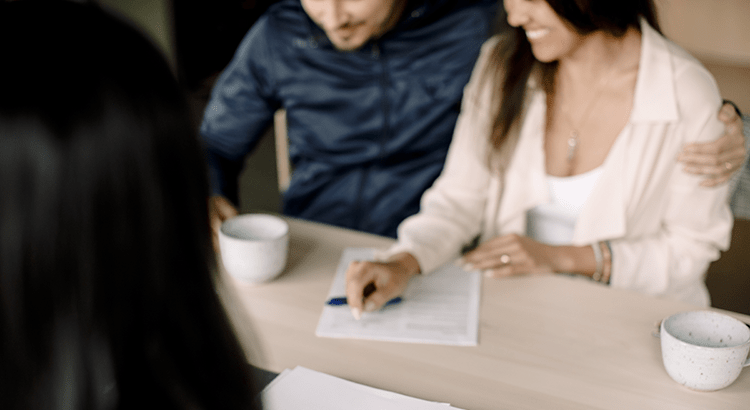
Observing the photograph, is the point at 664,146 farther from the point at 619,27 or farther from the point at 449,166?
the point at 449,166

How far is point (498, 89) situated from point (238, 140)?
68cm

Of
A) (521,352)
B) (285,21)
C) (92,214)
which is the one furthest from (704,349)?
(285,21)

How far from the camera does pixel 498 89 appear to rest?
1.26 m

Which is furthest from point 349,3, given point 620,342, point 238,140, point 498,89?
point 620,342

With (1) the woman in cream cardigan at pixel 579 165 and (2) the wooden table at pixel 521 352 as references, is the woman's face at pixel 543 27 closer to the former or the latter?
(1) the woman in cream cardigan at pixel 579 165

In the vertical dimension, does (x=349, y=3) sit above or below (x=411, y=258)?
above

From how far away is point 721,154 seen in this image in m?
1.08

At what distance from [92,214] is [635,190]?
110cm

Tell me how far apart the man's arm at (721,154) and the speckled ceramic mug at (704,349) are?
0.40 metres

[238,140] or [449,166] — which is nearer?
[449,166]

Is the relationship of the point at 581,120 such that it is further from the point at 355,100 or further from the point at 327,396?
the point at 327,396

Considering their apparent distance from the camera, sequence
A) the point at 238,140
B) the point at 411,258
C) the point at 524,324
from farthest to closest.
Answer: the point at 238,140
the point at 411,258
the point at 524,324

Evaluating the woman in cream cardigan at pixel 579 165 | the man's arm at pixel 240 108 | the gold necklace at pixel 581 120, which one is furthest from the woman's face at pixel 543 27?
the man's arm at pixel 240 108

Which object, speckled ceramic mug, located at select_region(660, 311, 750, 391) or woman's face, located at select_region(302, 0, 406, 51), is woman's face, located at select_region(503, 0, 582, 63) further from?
speckled ceramic mug, located at select_region(660, 311, 750, 391)
